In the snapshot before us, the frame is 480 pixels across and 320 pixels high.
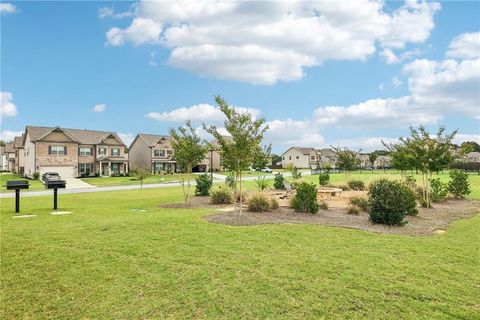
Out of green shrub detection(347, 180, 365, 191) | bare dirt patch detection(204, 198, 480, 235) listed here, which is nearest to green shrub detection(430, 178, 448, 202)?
bare dirt patch detection(204, 198, 480, 235)

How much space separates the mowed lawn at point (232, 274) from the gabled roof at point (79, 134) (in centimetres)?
5294

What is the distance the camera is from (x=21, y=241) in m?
9.15

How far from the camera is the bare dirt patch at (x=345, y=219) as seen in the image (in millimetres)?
11992

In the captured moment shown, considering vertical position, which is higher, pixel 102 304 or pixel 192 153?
pixel 192 153

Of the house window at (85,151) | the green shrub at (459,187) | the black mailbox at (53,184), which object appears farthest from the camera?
the house window at (85,151)

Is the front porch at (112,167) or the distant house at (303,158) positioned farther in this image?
the distant house at (303,158)

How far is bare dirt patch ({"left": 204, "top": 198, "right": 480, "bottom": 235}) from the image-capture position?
12.0 meters

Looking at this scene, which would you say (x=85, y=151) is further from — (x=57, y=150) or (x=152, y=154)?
(x=152, y=154)

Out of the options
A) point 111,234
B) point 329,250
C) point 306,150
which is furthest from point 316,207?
point 306,150

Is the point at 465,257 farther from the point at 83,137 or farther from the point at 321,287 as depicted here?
the point at 83,137

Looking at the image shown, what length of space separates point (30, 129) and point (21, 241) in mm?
56279

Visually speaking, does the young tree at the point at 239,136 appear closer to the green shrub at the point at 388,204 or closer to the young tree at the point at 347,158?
the green shrub at the point at 388,204

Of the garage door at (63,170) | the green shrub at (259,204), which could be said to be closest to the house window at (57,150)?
the garage door at (63,170)

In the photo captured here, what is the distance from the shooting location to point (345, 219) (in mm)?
13680
